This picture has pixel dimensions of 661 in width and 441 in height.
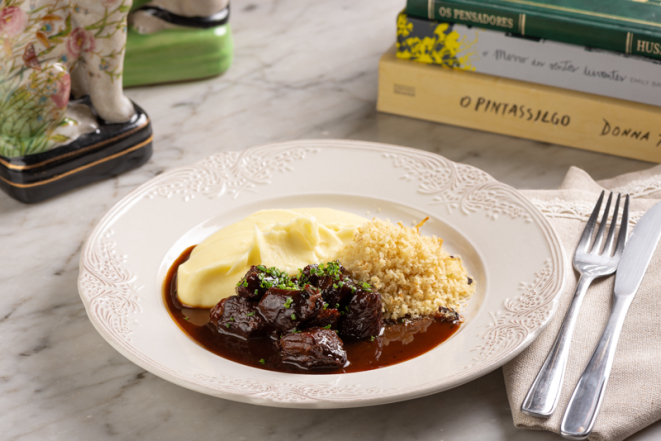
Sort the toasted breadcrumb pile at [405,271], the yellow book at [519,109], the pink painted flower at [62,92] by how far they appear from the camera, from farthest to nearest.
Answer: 1. the yellow book at [519,109]
2. the pink painted flower at [62,92]
3. the toasted breadcrumb pile at [405,271]

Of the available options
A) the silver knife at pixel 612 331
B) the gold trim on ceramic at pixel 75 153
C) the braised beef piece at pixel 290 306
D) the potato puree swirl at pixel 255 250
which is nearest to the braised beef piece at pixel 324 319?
the braised beef piece at pixel 290 306

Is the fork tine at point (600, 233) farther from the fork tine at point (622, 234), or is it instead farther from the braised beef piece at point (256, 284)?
the braised beef piece at point (256, 284)

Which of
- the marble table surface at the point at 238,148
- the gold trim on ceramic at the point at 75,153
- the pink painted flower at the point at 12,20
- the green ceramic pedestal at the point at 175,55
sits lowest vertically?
the marble table surface at the point at 238,148

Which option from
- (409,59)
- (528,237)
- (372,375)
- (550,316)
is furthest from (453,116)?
(372,375)

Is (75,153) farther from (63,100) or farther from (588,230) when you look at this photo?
(588,230)

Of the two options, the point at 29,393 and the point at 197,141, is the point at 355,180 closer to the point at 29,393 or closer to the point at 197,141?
the point at 197,141

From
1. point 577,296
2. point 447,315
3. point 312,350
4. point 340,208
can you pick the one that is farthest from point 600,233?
point 312,350
